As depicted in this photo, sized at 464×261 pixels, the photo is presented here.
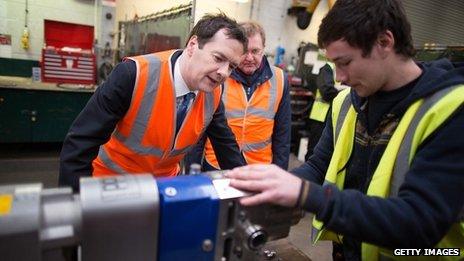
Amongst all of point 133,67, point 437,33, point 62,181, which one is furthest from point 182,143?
point 437,33

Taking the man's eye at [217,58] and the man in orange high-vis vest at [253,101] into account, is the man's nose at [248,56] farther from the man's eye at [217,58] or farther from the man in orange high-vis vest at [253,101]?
the man's eye at [217,58]

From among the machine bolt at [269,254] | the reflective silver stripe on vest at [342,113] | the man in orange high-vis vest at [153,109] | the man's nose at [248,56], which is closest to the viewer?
the machine bolt at [269,254]

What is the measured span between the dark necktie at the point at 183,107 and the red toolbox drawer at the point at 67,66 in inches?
115

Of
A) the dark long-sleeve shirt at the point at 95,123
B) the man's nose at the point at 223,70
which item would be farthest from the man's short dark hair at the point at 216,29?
the dark long-sleeve shirt at the point at 95,123

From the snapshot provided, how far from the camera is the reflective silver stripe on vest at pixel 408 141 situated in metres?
0.80

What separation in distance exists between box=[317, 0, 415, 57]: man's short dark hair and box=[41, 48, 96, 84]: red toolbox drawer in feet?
11.6

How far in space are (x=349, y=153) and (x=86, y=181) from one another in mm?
752

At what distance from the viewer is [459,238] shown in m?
0.87

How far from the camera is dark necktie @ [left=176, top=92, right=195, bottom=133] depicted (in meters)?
1.34

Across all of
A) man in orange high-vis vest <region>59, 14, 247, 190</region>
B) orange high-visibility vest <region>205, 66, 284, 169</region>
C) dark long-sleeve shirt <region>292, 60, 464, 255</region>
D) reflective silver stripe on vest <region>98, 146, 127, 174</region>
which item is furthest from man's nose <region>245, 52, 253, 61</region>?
dark long-sleeve shirt <region>292, 60, 464, 255</region>

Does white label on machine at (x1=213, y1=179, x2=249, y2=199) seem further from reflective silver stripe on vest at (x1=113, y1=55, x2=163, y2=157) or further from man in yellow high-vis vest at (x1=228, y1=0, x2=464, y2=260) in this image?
reflective silver stripe on vest at (x1=113, y1=55, x2=163, y2=157)

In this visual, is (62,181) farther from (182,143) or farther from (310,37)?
(310,37)

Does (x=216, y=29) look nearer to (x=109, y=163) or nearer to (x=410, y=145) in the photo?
(x=109, y=163)

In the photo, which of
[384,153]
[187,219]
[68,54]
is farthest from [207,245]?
[68,54]
